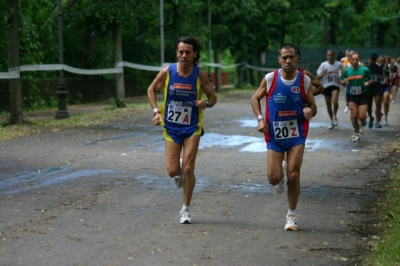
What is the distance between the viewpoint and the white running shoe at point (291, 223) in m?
8.39

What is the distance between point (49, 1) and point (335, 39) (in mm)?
39920

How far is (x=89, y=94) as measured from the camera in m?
36.9

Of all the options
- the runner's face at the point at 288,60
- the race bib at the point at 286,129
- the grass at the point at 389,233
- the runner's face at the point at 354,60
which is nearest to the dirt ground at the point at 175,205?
the grass at the point at 389,233

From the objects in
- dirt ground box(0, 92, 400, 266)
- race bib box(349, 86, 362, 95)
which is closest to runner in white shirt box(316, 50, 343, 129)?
race bib box(349, 86, 362, 95)

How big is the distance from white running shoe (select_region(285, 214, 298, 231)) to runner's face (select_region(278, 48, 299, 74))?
1478 millimetres

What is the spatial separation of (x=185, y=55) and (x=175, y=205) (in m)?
1.97

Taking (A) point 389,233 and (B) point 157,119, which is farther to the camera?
(B) point 157,119

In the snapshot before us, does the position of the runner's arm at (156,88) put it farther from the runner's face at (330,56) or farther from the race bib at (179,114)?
the runner's face at (330,56)

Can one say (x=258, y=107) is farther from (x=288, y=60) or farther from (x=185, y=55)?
(x=185, y=55)

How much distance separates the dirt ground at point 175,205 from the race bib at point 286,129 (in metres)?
0.94

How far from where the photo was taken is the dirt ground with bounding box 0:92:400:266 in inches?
289

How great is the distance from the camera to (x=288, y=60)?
28.0 ft

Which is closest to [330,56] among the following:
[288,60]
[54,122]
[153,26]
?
[54,122]

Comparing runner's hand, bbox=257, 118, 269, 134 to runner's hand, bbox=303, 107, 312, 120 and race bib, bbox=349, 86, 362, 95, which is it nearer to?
runner's hand, bbox=303, 107, 312, 120
